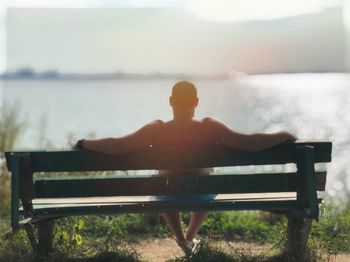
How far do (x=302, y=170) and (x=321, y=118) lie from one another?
3111cm

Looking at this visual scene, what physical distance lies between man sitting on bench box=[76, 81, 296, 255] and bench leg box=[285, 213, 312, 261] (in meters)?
0.58

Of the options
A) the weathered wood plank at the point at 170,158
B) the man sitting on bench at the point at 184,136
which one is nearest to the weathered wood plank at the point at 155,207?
the man sitting on bench at the point at 184,136

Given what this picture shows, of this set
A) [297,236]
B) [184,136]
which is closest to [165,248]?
[297,236]

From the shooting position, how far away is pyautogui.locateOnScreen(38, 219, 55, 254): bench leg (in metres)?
4.32

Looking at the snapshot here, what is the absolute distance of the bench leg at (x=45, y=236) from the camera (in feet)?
14.2

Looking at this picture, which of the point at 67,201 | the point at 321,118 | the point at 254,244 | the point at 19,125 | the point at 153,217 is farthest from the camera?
the point at 321,118

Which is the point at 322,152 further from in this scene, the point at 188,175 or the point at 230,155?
the point at 188,175

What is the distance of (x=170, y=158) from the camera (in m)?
3.84

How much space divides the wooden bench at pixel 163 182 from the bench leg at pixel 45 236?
0.30m

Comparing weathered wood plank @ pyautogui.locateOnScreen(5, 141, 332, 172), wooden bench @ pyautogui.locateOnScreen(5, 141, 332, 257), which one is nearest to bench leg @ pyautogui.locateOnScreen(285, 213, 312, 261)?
wooden bench @ pyautogui.locateOnScreen(5, 141, 332, 257)

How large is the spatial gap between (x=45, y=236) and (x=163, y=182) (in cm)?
103

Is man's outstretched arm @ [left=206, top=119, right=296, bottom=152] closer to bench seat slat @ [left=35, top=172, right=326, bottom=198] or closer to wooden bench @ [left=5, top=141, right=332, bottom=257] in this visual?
wooden bench @ [left=5, top=141, right=332, bottom=257]

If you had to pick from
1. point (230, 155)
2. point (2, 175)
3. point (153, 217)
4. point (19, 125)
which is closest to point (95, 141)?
point (230, 155)

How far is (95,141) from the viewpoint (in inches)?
152
